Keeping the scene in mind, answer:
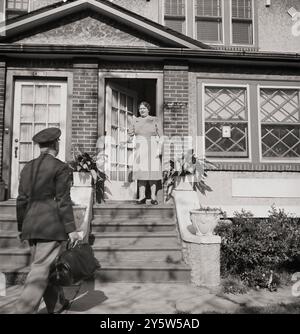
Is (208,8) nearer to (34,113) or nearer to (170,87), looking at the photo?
(170,87)

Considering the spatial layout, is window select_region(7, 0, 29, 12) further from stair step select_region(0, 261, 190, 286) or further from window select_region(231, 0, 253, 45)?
A: stair step select_region(0, 261, 190, 286)

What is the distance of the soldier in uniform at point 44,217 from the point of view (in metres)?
3.47

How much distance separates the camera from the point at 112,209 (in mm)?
6797

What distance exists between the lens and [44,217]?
3.59 m

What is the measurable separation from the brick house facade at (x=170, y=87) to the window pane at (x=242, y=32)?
1684mm

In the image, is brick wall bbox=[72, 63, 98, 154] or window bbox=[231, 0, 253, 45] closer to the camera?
brick wall bbox=[72, 63, 98, 154]

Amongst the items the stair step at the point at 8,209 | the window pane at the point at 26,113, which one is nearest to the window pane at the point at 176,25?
the window pane at the point at 26,113

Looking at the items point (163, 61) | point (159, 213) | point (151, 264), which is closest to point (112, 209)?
point (159, 213)

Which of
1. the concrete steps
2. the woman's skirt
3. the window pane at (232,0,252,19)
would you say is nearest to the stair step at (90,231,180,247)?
the concrete steps

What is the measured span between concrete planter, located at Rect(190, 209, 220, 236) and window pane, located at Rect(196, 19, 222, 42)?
5.67 m

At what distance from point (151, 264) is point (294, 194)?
396 cm

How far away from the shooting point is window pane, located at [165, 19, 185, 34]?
371 inches

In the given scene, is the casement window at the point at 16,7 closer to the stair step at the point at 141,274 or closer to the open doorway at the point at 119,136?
the open doorway at the point at 119,136

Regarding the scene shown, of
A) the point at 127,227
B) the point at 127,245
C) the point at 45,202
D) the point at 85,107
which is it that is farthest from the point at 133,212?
the point at 45,202
